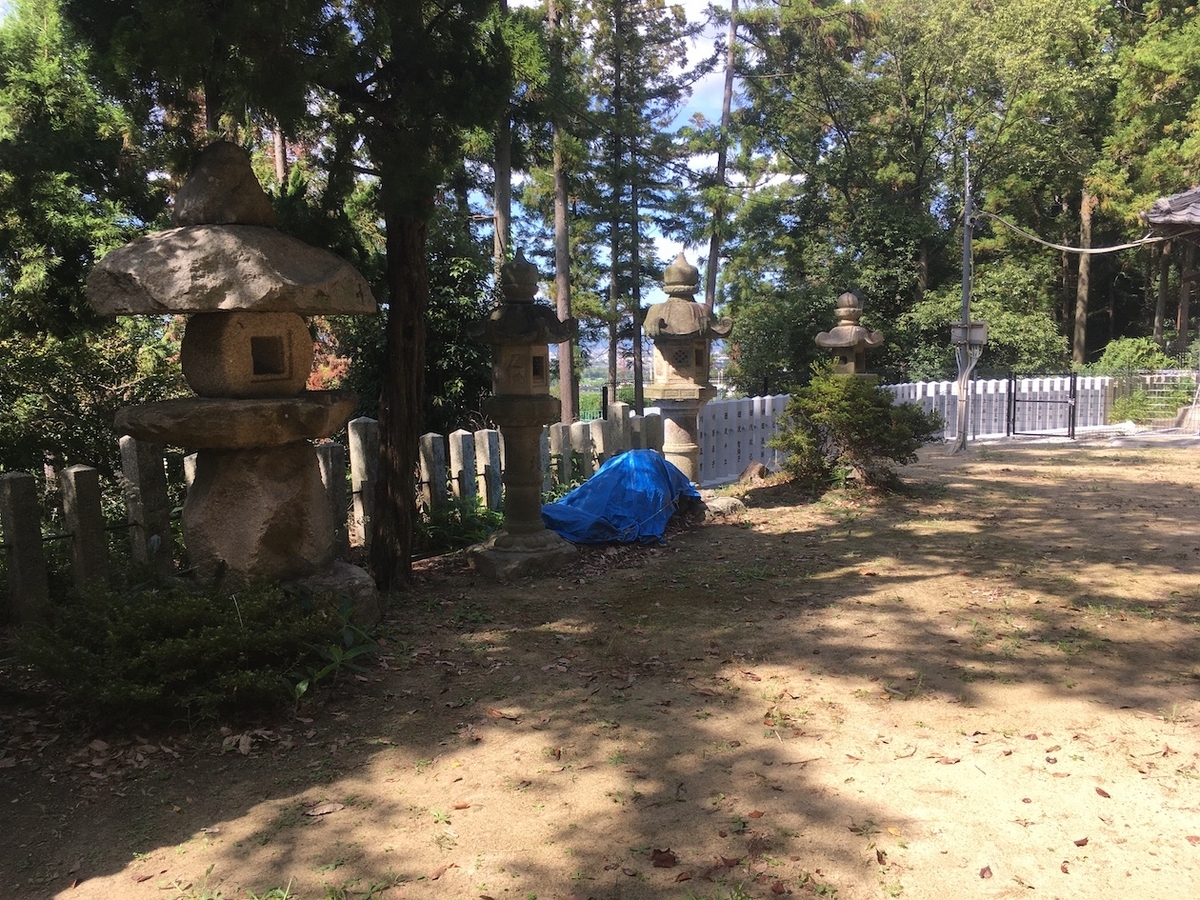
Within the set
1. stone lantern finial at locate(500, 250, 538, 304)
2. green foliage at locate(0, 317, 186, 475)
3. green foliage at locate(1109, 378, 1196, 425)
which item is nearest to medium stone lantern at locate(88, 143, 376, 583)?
stone lantern finial at locate(500, 250, 538, 304)

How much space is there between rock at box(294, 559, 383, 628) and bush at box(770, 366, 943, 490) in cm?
578

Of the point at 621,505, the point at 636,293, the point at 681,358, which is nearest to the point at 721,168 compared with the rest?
the point at 636,293

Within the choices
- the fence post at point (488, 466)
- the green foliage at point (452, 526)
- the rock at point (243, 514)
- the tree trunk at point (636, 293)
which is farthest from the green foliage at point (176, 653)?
the tree trunk at point (636, 293)

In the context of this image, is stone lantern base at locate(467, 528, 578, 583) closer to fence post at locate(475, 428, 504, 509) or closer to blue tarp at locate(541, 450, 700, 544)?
blue tarp at locate(541, 450, 700, 544)

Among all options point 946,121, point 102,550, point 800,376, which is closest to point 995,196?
point 946,121

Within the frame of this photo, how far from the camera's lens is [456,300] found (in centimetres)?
912

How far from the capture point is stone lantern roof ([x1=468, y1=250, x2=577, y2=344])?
6.21m

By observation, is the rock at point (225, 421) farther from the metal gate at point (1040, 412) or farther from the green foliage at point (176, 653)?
the metal gate at point (1040, 412)

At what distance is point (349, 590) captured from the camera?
4344 millimetres

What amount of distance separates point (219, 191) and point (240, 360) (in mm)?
797

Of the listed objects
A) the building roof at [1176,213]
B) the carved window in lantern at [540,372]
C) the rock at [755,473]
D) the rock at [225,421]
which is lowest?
the rock at [755,473]

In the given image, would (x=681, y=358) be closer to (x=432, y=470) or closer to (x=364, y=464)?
(x=432, y=470)

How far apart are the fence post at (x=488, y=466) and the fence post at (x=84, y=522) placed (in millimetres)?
3219

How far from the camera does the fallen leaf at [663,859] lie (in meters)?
2.56
